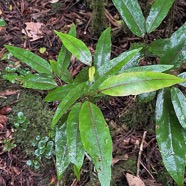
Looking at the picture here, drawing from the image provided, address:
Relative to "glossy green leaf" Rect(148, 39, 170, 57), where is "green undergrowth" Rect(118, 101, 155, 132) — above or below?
below

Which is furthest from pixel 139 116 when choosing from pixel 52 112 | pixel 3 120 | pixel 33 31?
pixel 33 31

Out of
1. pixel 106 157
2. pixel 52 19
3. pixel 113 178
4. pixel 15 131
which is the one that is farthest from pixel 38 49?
pixel 106 157

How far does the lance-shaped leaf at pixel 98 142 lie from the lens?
1085mm

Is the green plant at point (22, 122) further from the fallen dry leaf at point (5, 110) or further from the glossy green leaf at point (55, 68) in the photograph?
the glossy green leaf at point (55, 68)

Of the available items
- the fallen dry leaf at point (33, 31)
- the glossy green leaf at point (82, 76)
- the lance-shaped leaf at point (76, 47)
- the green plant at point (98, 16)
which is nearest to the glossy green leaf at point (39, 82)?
the glossy green leaf at point (82, 76)

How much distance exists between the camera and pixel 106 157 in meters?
1.09

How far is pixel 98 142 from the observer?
1104mm

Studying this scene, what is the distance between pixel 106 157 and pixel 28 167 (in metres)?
1.05

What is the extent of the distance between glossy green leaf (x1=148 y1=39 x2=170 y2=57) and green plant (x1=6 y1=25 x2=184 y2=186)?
0.10m

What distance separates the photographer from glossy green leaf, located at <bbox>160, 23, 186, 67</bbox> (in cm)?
138

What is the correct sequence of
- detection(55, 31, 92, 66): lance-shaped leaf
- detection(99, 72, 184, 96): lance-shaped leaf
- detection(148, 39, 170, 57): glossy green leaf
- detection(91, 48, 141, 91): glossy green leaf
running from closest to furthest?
detection(99, 72, 184, 96): lance-shaped leaf < detection(91, 48, 141, 91): glossy green leaf < detection(55, 31, 92, 66): lance-shaped leaf < detection(148, 39, 170, 57): glossy green leaf

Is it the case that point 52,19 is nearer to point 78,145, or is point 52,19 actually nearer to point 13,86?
point 13,86

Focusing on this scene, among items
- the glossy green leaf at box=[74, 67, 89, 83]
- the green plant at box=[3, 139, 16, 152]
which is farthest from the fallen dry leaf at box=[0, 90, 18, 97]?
the glossy green leaf at box=[74, 67, 89, 83]

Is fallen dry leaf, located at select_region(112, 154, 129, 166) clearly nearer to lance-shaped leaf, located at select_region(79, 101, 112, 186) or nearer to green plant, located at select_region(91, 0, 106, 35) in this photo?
lance-shaped leaf, located at select_region(79, 101, 112, 186)
